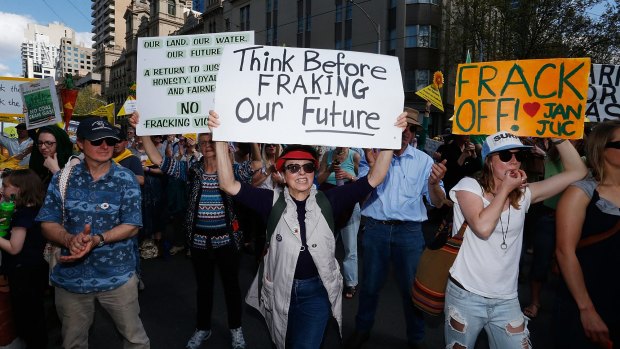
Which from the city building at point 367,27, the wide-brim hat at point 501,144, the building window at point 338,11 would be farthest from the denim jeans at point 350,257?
the building window at point 338,11

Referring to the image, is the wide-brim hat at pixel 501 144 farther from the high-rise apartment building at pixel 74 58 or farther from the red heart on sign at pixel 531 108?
the high-rise apartment building at pixel 74 58

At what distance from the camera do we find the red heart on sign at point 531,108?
2.89m

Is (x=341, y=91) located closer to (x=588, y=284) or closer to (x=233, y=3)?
(x=588, y=284)

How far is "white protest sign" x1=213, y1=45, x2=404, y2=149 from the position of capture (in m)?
2.51

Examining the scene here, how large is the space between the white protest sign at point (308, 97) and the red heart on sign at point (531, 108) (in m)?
1.01

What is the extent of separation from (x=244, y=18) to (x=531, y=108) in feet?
152

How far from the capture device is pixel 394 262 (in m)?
3.72

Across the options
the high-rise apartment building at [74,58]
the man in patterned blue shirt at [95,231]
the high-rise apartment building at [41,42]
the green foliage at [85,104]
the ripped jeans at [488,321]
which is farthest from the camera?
the high-rise apartment building at [74,58]

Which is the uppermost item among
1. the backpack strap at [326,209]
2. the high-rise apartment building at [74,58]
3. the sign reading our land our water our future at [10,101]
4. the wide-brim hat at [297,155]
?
the high-rise apartment building at [74,58]

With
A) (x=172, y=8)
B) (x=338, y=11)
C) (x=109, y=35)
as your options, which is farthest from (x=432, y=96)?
(x=109, y=35)

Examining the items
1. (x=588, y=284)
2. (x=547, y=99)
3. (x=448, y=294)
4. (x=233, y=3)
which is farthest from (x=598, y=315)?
(x=233, y=3)

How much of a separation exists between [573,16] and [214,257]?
20213 millimetres

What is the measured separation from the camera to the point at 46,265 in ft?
11.4

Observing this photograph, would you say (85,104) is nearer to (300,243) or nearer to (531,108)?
(300,243)
